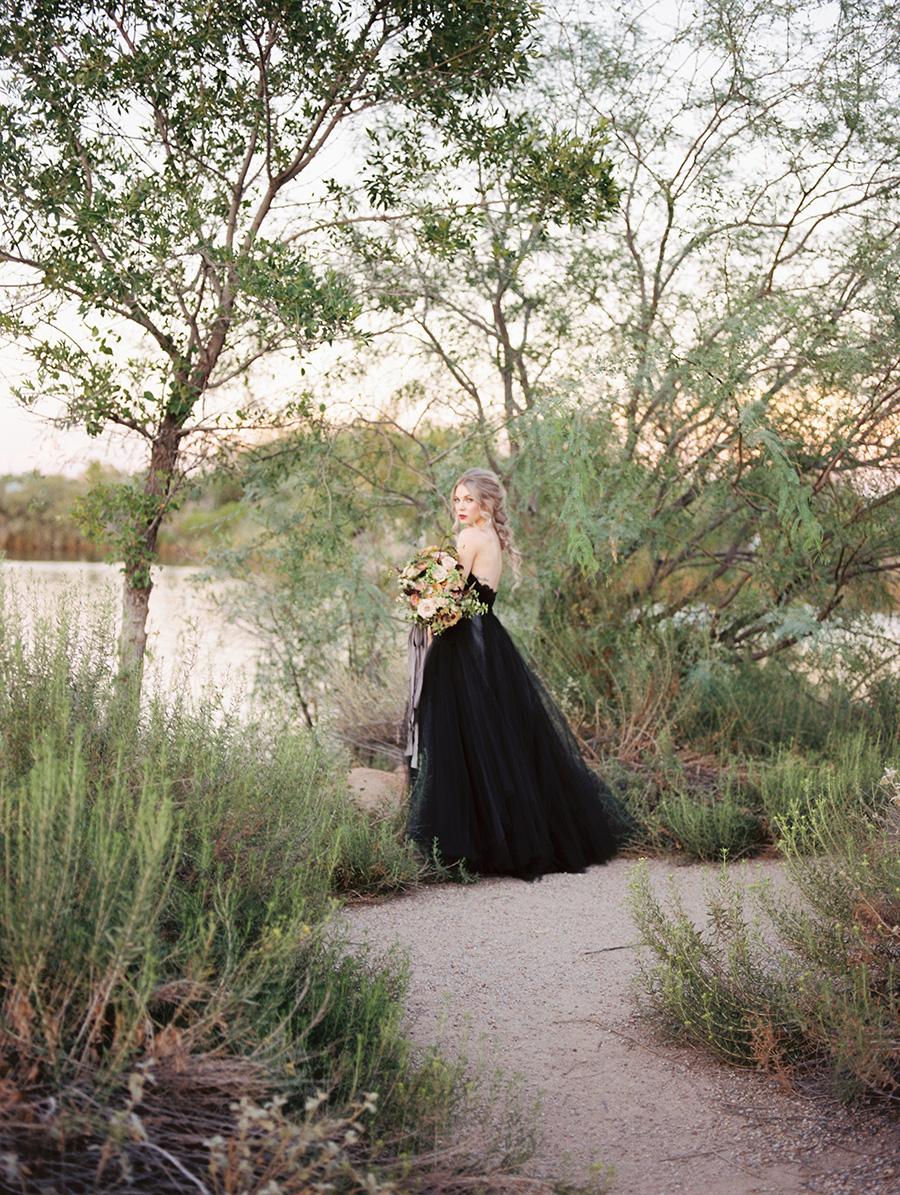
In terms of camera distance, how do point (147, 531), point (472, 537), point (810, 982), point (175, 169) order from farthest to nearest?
1. point (472, 537)
2. point (147, 531)
3. point (175, 169)
4. point (810, 982)

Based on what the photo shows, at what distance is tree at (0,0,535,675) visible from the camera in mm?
6469

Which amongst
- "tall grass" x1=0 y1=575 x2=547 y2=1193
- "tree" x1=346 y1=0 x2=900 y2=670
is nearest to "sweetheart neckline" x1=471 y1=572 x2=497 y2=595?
"tree" x1=346 y1=0 x2=900 y2=670

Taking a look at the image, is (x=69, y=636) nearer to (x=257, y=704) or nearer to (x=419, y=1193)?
(x=419, y=1193)

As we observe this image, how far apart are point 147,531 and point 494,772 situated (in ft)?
8.02

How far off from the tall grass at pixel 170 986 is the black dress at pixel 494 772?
2.43 m

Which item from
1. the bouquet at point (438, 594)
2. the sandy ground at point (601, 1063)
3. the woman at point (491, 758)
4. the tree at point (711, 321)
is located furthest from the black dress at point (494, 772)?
the tree at point (711, 321)

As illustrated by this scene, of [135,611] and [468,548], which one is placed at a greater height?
[468,548]

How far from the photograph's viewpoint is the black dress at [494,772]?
6.81 meters

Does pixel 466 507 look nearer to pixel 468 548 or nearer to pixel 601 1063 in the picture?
pixel 468 548

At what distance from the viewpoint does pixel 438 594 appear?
704 cm

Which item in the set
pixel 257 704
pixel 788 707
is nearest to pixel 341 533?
pixel 257 704

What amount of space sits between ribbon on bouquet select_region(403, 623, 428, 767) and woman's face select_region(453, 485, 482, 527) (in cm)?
69

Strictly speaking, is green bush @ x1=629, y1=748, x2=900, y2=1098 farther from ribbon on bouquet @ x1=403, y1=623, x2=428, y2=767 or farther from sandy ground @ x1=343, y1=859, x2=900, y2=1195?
ribbon on bouquet @ x1=403, y1=623, x2=428, y2=767

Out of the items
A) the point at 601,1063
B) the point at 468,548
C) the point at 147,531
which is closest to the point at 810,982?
the point at 601,1063
